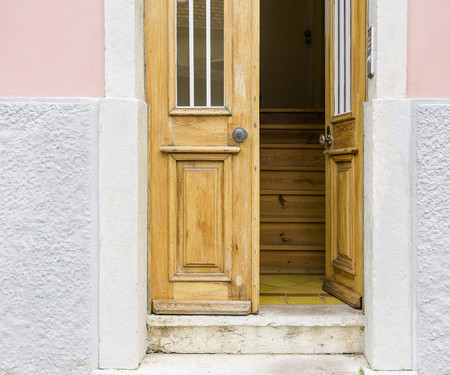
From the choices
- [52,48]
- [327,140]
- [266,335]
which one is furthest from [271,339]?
[52,48]

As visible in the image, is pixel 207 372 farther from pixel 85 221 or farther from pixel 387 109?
pixel 387 109

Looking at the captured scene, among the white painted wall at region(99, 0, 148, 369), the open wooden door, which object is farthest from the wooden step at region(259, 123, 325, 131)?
the white painted wall at region(99, 0, 148, 369)

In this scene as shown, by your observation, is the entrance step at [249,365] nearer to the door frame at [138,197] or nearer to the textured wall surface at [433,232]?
the door frame at [138,197]

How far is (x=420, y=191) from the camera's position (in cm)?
287

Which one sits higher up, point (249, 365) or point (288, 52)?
point (288, 52)

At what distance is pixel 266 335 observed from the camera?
3119 millimetres

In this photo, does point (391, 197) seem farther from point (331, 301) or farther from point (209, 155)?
point (209, 155)

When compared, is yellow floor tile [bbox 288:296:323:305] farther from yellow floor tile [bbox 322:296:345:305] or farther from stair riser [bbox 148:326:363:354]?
stair riser [bbox 148:326:363:354]

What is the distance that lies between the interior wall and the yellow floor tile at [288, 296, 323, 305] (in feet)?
19.5

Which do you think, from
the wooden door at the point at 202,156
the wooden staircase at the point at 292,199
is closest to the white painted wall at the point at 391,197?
the wooden door at the point at 202,156

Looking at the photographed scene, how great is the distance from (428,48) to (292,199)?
2.00 m

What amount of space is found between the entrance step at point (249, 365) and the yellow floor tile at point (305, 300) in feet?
1.49

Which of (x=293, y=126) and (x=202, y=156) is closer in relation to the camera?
(x=202, y=156)

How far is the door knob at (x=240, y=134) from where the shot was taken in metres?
3.15
